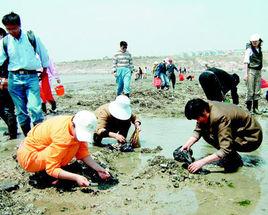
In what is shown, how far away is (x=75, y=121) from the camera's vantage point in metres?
4.01

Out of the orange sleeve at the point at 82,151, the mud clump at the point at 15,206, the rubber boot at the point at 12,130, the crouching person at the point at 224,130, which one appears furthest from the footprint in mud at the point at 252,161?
the rubber boot at the point at 12,130

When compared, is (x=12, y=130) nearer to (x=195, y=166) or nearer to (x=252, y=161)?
(x=195, y=166)

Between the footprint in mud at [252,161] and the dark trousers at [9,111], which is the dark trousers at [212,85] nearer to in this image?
the footprint in mud at [252,161]

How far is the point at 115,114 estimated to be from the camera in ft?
19.6

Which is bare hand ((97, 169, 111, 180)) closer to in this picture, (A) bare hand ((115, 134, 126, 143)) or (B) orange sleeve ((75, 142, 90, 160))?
(B) orange sleeve ((75, 142, 90, 160))

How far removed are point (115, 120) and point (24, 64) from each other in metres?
1.57

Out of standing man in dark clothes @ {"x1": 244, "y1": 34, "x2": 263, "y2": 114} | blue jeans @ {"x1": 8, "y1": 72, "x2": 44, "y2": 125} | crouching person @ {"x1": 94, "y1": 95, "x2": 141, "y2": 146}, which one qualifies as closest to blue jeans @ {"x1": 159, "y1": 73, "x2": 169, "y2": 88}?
standing man in dark clothes @ {"x1": 244, "y1": 34, "x2": 263, "y2": 114}

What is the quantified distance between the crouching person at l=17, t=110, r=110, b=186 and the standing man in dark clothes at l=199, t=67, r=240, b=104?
2970 millimetres

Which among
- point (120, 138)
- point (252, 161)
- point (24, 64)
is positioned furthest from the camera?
point (120, 138)

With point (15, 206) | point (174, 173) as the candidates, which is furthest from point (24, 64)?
point (174, 173)

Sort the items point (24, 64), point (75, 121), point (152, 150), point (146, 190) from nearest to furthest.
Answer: point (75, 121), point (146, 190), point (24, 64), point (152, 150)

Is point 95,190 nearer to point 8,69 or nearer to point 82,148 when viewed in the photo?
point 82,148

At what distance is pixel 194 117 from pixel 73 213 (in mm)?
1765

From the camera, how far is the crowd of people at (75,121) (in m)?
4.15
